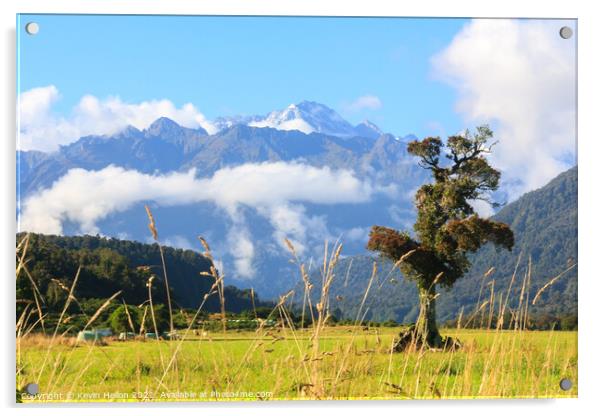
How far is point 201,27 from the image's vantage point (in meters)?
5.36

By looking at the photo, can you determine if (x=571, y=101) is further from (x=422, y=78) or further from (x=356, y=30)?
(x=356, y=30)

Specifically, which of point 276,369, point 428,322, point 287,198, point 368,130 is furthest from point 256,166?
point 428,322

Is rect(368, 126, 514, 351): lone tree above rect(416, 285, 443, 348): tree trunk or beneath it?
above

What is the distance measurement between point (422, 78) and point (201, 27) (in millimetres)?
A: 1730

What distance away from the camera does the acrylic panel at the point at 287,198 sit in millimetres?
5074

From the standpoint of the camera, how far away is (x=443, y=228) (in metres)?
5.88

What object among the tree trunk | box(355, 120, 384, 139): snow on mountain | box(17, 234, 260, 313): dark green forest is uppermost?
box(355, 120, 384, 139): snow on mountain

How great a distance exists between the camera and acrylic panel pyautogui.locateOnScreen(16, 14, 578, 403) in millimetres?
5074

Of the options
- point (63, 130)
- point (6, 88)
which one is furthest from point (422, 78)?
point (6, 88)

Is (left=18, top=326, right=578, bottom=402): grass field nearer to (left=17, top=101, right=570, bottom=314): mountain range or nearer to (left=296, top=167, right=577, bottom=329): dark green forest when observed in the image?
(left=296, top=167, right=577, bottom=329): dark green forest

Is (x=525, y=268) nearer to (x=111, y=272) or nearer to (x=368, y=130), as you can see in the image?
(x=368, y=130)

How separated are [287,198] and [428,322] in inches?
57.1

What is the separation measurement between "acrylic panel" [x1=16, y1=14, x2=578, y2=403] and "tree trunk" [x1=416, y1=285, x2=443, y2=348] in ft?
0.07

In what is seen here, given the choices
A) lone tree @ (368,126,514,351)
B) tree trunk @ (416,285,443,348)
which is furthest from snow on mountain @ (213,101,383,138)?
tree trunk @ (416,285,443,348)
